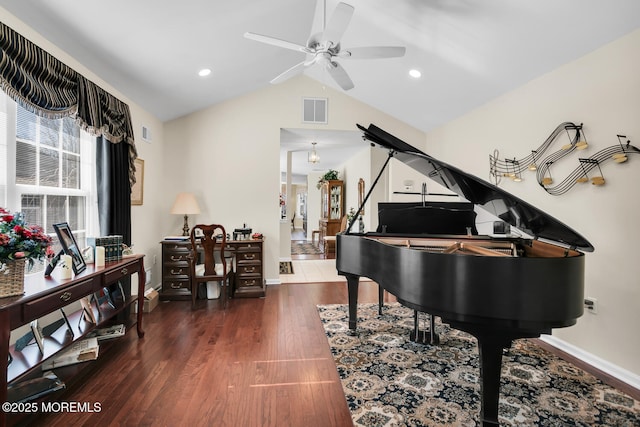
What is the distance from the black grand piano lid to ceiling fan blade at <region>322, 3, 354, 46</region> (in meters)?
0.78

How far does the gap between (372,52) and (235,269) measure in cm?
323

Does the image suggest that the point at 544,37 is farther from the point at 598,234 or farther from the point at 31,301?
the point at 31,301

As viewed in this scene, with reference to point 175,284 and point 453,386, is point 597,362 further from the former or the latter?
point 175,284

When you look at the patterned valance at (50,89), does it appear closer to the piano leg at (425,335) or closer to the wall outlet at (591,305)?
the piano leg at (425,335)

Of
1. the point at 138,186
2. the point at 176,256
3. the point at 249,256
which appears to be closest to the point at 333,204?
the point at 249,256

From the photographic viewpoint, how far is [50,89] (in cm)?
228

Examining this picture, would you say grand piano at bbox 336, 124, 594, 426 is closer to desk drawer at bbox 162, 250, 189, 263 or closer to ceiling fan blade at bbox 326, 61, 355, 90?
ceiling fan blade at bbox 326, 61, 355, 90

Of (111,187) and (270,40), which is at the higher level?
(270,40)

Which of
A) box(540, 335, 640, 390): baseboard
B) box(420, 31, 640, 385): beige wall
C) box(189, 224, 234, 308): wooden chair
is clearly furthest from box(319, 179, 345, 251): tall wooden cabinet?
box(540, 335, 640, 390): baseboard

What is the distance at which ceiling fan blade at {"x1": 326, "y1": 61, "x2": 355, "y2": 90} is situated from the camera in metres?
2.89

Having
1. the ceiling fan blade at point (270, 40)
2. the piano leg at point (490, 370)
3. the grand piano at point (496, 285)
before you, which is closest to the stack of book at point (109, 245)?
the ceiling fan blade at point (270, 40)

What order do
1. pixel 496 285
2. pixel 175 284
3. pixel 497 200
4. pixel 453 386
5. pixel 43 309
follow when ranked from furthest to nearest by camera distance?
1. pixel 175 284
2. pixel 453 386
3. pixel 497 200
4. pixel 43 309
5. pixel 496 285

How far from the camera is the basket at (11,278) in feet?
5.46

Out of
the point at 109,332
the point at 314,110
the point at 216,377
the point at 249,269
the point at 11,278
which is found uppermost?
the point at 314,110
